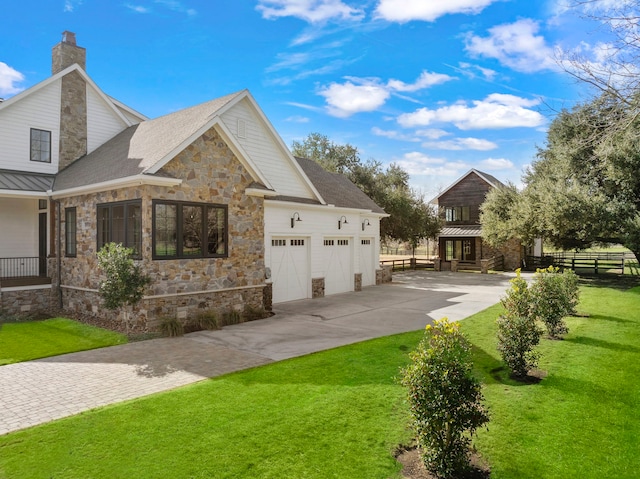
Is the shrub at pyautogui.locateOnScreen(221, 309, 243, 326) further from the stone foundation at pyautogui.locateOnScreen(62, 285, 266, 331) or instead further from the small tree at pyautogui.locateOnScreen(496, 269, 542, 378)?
the small tree at pyautogui.locateOnScreen(496, 269, 542, 378)

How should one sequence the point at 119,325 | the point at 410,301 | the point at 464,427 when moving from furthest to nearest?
the point at 410,301 < the point at 119,325 < the point at 464,427

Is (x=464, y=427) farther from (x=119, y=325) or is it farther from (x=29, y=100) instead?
(x=29, y=100)

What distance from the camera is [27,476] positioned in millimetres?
4332

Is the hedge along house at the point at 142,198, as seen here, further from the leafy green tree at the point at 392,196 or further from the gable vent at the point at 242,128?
the leafy green tree at the point at 392,196

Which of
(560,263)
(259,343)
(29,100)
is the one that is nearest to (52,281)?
(29,100)

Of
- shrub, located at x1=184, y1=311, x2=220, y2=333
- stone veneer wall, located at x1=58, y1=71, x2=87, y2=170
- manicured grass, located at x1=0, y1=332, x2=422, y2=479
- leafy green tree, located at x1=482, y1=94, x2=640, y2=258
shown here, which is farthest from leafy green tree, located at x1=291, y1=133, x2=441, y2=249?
manicured grass, located at x1=0, y1=332, x2=422, y2=479

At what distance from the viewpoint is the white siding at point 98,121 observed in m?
15.9

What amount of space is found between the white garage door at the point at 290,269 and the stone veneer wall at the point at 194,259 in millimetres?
2762

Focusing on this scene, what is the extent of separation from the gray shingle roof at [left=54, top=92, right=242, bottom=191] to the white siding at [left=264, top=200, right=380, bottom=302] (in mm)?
3918

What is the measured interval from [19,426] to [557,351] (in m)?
9.57

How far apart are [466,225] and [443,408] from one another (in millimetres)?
33172

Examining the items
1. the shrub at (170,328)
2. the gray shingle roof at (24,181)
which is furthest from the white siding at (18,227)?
the shrub at (170,328)

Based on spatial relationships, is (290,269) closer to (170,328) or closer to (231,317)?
(231,317)

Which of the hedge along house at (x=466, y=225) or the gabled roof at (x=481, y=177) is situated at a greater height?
the gabled roof at (x=481, y=177)
